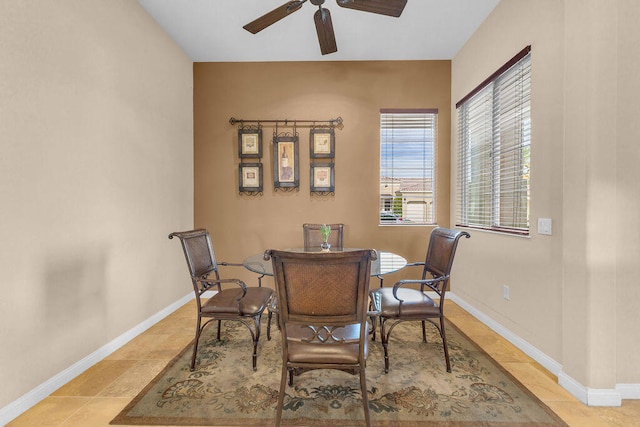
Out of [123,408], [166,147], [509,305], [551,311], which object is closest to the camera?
[123,408]

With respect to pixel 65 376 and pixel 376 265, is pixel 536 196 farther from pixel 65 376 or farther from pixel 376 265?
pixel 65 376

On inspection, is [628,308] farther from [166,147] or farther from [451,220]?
[166,147]

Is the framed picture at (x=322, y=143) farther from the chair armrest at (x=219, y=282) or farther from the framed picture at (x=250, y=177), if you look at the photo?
the chair armrest at (x=219, y=282)

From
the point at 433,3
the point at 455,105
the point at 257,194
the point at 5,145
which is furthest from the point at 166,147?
the point at 455,105

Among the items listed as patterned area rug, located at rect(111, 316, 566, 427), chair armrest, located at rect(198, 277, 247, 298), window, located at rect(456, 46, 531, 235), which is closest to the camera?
patterned area rug, located at rect(111, 316, 566, 427)

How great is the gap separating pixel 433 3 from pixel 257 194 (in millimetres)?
2713

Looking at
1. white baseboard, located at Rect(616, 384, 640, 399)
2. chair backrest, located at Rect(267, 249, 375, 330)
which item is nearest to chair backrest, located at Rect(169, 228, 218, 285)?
chair backrest, located at Rect(267, 249, 375, 330)

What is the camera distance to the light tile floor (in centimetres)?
153

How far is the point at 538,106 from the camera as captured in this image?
2066 millimetres

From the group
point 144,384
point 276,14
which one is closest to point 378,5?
point 276,14

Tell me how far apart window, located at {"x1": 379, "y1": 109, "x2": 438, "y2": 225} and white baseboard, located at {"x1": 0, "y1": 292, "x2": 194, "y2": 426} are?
2899mm

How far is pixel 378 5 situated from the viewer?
187 cm

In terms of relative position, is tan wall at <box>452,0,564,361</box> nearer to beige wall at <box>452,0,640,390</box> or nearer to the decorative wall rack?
beige wall at <box>452,0,640,390</box>

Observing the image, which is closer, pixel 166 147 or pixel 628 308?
pixel 628 308
